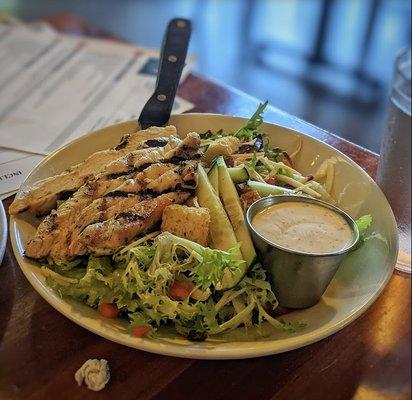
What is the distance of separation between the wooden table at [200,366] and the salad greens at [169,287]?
2.3 inches

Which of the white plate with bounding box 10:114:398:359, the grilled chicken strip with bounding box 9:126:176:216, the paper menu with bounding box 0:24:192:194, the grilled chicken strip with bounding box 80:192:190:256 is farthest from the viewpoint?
the paper menu with bounding box 0:24:192:194

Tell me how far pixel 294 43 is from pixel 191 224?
321 centimetres

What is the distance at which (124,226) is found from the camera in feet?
2.95

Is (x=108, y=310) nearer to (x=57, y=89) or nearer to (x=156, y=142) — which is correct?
(x=156, y=142)

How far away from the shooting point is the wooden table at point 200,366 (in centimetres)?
79

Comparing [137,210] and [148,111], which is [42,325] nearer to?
[137,210]

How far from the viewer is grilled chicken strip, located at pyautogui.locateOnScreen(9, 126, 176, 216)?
3.27ft

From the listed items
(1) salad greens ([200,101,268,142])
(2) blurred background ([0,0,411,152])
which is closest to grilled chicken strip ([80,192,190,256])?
(1) salad greens ([200,101,268,142])

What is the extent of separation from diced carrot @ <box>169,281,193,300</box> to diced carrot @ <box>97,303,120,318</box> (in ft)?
0.28

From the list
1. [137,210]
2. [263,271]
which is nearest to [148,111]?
[137,210]

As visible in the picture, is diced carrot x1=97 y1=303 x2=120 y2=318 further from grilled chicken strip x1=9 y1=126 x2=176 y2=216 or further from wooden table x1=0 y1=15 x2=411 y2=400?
grilled chicken strip x1=9 y1=126 x2=176 y2=216

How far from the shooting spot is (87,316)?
0.81 metres

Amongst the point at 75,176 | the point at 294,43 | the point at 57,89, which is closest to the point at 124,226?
the point at 75,176

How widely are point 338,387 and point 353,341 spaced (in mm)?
89
